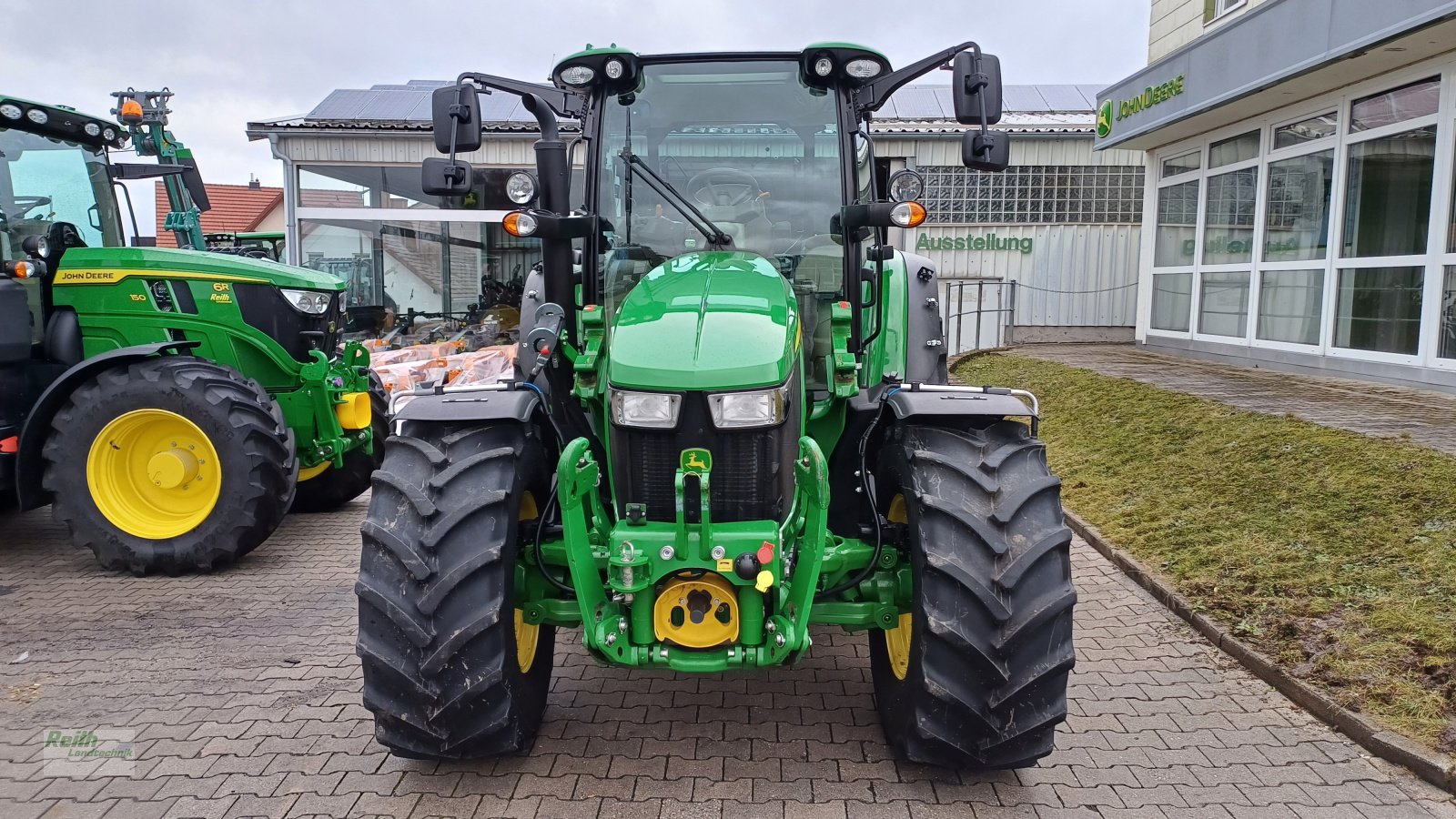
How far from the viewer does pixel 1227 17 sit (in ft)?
40.3

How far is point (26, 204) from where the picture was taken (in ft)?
20.3

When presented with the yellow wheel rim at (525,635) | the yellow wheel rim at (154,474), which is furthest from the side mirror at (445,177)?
the yellow wheel rim at (154,474)

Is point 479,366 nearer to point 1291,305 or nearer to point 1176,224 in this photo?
point 1291,305

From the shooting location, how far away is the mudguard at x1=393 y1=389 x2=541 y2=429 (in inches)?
130

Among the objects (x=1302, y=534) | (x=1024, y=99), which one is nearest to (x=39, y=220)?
(x=1302, y=534)

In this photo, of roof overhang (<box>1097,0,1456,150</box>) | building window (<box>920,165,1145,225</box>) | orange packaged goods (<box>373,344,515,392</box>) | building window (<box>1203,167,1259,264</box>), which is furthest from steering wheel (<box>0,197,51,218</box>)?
building window (<box>920,165,1145,225</box>)

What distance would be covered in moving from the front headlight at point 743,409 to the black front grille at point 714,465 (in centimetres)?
3

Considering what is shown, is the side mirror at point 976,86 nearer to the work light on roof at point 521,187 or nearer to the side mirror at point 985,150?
the side mirror at point 985,150

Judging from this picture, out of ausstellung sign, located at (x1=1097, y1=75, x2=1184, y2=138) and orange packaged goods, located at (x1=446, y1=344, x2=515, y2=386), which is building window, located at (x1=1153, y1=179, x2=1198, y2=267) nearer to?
ausstellung sign, located at (x1=1097, y1=75, x2=1184, y2=138)

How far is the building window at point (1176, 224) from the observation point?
524 inches

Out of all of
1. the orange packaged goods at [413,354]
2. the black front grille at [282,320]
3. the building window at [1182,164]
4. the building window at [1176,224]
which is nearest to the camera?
the black front grille at [282,320]

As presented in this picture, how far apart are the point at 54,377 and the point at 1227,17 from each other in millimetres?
13058

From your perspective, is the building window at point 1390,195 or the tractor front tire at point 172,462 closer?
the tractor front tire at point 172,462

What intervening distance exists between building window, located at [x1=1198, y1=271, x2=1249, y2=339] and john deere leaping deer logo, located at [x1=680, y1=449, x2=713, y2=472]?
35.2 ft
